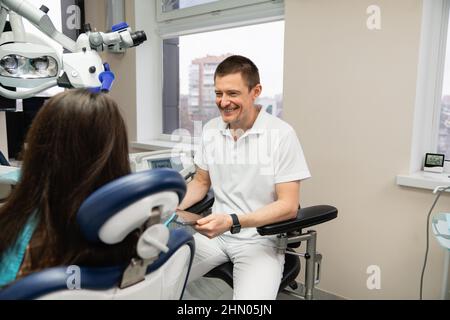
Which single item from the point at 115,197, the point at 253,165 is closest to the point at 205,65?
the point at 253,165

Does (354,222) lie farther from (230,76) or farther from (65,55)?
(65,55)

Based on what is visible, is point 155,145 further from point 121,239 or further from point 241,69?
point 121,239

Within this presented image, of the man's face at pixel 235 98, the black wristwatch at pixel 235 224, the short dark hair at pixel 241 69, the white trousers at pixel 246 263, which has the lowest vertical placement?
the white trousers at pixel 246 263

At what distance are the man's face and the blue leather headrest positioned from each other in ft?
2.96

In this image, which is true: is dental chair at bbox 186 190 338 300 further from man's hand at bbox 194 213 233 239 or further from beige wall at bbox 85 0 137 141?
beige wall at bbox 85 0 137 141

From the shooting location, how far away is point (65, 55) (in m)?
1.63

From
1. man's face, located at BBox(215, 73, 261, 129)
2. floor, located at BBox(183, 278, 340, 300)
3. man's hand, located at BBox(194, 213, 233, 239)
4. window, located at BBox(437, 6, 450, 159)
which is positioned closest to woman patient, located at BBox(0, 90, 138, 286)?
man's hand, located at BBox(194, 213, 233, 239)

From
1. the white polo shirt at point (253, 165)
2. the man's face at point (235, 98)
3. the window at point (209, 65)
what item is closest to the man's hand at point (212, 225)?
the white polo shirt at point (253, 165)

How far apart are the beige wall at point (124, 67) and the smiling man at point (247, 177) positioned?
64.5 inches

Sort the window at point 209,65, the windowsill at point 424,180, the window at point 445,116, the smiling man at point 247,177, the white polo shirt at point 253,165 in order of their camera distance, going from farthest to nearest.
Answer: the window at point 209,65 → the window at point 445,116 → the windowsill at point 424,180 → the white polo shirt at point 253,165 → the smiling man at point 247,177

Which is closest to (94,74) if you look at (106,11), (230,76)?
(230,76)

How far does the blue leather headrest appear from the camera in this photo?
1.75 feet

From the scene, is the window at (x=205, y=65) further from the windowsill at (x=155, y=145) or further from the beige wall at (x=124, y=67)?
the beige wall at (x=124, y=67)

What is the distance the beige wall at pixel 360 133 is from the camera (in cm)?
167
